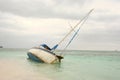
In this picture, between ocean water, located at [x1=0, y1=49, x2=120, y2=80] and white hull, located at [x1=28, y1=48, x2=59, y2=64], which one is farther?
white hull, located at [x1=28, y1=48, x2=59, y2=64]

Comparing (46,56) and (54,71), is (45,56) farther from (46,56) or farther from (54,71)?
(54,71)

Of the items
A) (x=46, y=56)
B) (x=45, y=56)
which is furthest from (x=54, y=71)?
(x=45, y=56)

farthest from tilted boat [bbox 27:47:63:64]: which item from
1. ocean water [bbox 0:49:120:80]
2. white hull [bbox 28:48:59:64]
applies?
ocean water [bbox 0:49:120:80]

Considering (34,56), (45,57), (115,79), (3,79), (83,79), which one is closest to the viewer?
(3,79)

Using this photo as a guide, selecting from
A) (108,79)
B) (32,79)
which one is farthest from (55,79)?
(108,79)

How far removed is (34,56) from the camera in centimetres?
3353

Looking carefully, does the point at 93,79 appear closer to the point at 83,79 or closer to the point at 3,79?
the point at 83,79

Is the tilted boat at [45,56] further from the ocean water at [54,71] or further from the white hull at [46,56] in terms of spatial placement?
the ocean water at [54,71]

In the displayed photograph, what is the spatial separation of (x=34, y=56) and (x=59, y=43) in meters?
3.65

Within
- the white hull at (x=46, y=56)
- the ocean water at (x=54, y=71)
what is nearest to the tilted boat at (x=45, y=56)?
the white hull at (x=46, y=56)

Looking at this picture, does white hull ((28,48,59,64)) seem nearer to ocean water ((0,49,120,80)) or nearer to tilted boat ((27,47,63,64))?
tilted boat ((27,47,63,64))

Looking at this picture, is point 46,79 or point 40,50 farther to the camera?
point 40,50

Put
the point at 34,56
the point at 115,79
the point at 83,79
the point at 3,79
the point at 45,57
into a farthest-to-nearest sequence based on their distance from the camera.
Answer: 1. the point at 34,56
2. the point at 45,57
3. the point at 115,79
4. the point at 83,79
5. the point at 3,79

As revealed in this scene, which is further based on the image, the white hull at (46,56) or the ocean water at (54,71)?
the white hull at (46,56)
